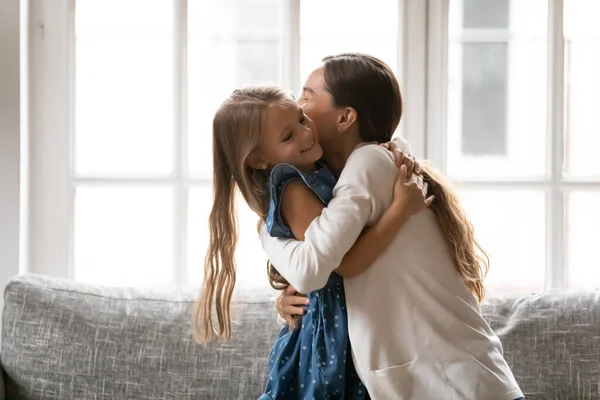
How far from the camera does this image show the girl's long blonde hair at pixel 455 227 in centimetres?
180

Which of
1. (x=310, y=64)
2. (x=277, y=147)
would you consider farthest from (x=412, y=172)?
(x=310, y=64)

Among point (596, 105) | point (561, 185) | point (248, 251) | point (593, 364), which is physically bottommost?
Answer: point (593, 364)

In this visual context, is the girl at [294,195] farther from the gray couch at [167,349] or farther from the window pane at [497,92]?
the window pane at [497,92]

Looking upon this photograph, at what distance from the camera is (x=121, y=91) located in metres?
2.70

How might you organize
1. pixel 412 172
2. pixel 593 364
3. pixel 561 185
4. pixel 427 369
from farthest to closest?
1. pixel 561 185
2. pixel 593 364
3. pixel 412 172
4. pixel 427 369

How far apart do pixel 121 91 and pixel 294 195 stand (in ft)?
3.71

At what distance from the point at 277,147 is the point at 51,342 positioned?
2.90ft

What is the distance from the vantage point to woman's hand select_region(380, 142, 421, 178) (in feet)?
5.85

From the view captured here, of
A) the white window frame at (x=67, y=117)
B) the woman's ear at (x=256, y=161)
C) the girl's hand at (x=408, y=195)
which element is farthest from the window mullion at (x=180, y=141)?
the girl's hand at (x=408, y=195)

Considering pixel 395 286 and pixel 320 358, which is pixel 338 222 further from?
pixel 320 358

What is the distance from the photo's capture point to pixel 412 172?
1.81 meters

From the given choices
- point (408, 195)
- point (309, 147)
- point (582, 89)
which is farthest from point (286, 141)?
point (582, 89)

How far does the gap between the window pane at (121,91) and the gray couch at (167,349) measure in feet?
1.76

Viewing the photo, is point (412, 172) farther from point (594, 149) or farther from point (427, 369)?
point (594, 149)
